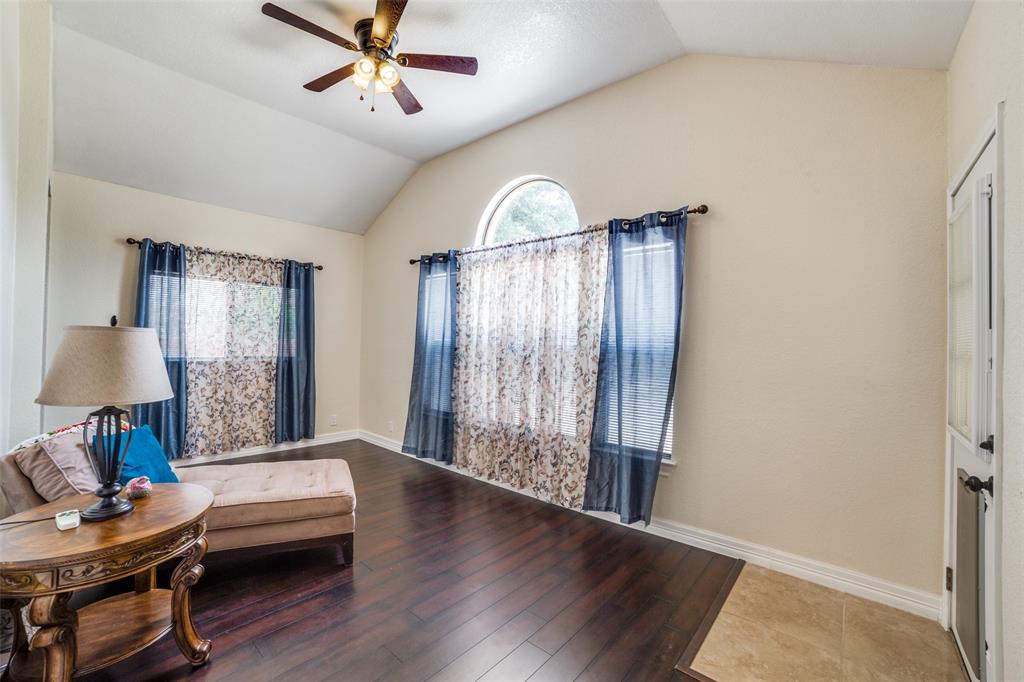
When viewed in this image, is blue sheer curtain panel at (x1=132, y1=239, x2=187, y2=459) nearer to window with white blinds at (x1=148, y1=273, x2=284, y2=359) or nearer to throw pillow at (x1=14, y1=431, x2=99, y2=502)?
window with white blinds at (x1=148, y1=273, x2=284, y2=359)

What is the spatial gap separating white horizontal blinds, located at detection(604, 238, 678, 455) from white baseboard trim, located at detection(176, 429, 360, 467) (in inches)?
144

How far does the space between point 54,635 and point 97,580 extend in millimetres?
179

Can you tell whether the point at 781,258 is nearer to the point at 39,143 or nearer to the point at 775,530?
the point at 775,530

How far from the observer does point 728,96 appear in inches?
103

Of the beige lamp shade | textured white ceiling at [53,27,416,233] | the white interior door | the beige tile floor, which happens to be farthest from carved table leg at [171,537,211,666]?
textured white ceiling at [53,27,416,233]

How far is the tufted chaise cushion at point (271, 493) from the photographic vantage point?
2.18 meters

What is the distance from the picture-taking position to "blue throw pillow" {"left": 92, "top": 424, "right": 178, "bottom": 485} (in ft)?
6.84

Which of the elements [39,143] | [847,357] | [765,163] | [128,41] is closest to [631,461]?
[847,357]

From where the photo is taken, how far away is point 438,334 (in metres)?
4.25

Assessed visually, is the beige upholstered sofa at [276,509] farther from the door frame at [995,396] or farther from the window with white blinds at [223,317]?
the door frame at [995,396]

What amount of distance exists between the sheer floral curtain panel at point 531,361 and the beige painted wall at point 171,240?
80.5 inches

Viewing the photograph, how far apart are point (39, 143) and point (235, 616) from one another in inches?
108

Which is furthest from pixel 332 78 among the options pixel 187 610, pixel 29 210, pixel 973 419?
pixel 973 419

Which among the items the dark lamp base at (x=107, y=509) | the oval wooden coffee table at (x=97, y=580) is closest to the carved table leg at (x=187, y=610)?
the oval wooden coffee table at (x=97, y=580)
